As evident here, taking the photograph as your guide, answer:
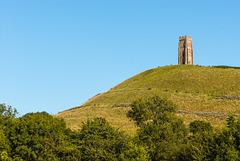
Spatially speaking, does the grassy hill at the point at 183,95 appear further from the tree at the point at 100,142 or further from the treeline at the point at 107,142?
the tree at the point at 100,142

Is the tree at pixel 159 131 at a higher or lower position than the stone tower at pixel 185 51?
lower

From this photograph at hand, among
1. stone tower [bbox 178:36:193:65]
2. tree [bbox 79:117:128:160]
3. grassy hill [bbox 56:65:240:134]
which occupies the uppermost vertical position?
stone tower [bbox 178:36:193:65]

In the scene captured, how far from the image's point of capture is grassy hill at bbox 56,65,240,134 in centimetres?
8588

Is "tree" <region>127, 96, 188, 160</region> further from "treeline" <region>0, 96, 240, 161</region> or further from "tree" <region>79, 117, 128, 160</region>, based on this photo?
"tree" <region>79, 117, 128, 160</region>

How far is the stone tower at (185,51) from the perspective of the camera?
141625mm

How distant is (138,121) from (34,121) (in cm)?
Result: 2165

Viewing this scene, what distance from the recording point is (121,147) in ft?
143

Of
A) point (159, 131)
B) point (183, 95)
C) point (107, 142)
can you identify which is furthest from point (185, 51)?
point (107, 142)

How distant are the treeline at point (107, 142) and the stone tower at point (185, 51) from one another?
276ft

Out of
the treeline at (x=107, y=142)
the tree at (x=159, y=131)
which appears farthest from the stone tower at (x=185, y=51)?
the treeline at (x=107, y=142)

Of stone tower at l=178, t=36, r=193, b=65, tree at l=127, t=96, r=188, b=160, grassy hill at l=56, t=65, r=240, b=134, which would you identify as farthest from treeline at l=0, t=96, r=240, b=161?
stone tower at l=178, t=36, r=193, b=65

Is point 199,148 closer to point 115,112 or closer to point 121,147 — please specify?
point 121,147

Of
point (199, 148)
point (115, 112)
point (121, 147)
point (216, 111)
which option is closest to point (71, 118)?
point (115, 112)

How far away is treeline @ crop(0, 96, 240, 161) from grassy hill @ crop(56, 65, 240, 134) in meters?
21.2
